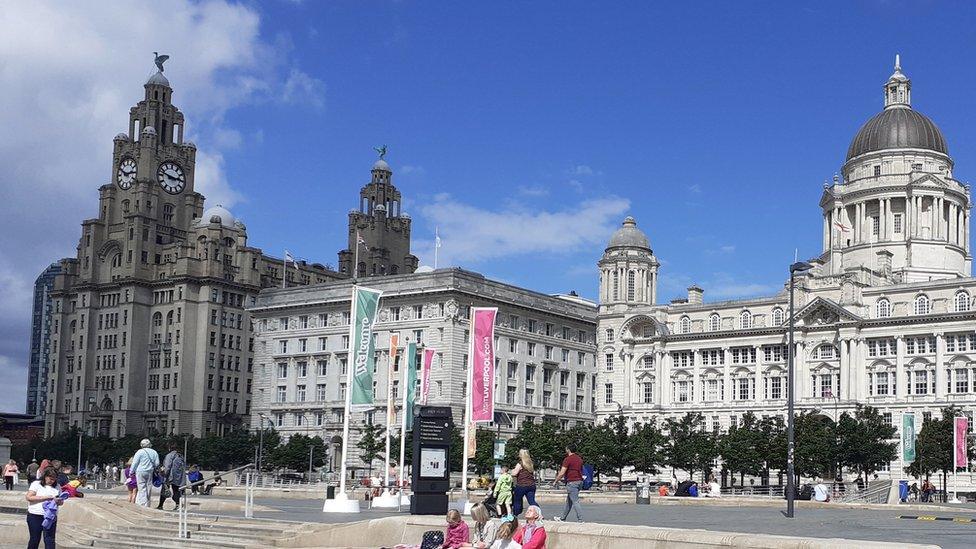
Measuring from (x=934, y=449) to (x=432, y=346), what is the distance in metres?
47.3

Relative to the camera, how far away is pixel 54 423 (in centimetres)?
15638

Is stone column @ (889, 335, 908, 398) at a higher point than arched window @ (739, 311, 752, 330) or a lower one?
lower

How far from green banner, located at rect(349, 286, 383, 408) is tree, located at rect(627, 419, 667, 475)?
182 ft

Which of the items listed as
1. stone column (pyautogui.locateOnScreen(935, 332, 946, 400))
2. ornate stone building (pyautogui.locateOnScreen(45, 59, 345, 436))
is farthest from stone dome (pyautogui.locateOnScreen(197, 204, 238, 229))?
stone column (pyautogui.locateOnScreen(935, 332, 946, 400))

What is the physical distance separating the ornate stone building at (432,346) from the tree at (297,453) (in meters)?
2.38

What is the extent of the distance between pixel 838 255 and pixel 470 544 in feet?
380

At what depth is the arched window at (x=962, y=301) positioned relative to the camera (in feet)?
365

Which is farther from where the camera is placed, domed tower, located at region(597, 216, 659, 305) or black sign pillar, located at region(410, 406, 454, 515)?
domed tower, located at region(597, 216, 659, 305)

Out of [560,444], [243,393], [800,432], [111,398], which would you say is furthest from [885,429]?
[111,398]

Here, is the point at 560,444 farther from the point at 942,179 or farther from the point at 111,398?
the point at 111,398

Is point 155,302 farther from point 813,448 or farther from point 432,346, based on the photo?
point 813,448

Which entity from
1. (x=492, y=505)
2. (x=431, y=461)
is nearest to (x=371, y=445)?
(x=431, y=461)

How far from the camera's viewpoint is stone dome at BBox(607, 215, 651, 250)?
5305 inches

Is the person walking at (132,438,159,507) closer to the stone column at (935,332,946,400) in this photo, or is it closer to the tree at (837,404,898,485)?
the tree at (837,404,898,485)
